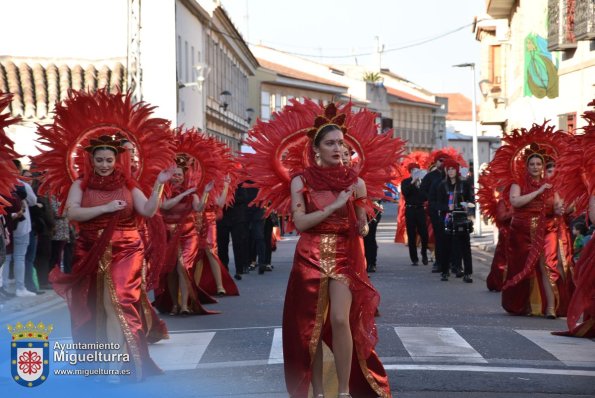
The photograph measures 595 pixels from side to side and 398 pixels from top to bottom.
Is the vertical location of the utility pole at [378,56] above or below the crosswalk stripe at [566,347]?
above

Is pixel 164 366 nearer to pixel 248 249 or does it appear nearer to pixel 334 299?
pixel 334 299

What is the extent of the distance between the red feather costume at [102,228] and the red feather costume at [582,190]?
3.29m

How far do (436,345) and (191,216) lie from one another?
15.9 ft

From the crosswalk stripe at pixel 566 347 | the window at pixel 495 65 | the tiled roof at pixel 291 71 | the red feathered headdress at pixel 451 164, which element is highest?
the tiled roof at pixel 291 71

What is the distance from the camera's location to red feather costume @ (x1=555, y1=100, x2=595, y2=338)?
10.2 m

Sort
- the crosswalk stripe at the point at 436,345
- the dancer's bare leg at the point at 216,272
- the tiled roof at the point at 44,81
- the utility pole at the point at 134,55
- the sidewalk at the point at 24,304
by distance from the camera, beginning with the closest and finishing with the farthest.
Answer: the crosswalk stripe at the point at 436,345
the sidewalk at the point at 24,304
the dancer's bare leg at the point at 216,272
the utility pole at the point at 134,55
the tiled roof at the point at 44,81

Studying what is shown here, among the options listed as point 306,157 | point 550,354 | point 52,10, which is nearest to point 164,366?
point 306,157

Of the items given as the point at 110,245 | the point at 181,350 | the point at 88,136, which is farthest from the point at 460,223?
the point at 110,245

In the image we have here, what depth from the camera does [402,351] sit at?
11.1m

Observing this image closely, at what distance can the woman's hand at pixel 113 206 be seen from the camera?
9.69 m

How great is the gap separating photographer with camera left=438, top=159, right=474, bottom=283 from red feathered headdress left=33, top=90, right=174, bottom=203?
33.4 ft

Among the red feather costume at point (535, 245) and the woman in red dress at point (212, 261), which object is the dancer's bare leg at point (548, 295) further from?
the woman in red dress at point (212, 261)

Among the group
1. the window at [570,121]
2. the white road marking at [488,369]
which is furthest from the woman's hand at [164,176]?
the window at [570,121]

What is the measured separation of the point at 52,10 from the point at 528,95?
15.2 m
